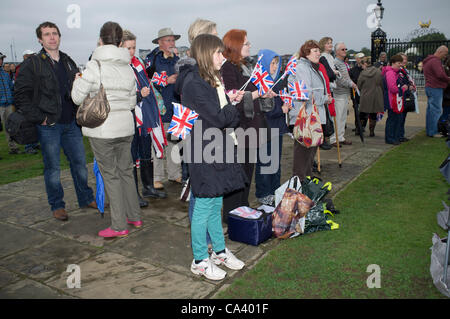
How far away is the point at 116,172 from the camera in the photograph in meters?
4.18

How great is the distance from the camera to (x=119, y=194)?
4.20 meters

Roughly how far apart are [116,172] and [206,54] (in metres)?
1.85

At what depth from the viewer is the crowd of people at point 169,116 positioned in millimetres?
3141

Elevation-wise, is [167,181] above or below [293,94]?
below

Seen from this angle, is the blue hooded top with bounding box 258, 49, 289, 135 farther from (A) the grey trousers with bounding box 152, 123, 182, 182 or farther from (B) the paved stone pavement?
(A) the grey trousers with bounding box 152, 123, 182, 182

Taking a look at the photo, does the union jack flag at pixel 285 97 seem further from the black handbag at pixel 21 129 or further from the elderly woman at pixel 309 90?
the black handbag at pixel 21 129

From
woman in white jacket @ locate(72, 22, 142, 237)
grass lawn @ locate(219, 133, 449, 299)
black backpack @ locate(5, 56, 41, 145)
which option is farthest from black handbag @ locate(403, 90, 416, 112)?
black backpack @ locate(5, 56, 41, 145)

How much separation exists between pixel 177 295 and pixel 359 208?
2.84 metres

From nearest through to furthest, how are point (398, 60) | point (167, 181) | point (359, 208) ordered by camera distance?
point (359, 208)
point (167, 181)
point (398, 60)

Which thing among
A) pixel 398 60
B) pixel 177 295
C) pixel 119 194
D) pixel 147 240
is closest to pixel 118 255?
pixel 147 240

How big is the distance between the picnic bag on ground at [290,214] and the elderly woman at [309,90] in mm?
1308

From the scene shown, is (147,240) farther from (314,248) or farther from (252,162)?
(314,248)

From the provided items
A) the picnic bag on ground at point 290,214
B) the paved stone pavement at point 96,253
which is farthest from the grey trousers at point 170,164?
Result: the picnic bag on ground at point 290,214

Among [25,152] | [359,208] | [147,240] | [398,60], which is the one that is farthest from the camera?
[25,152]
